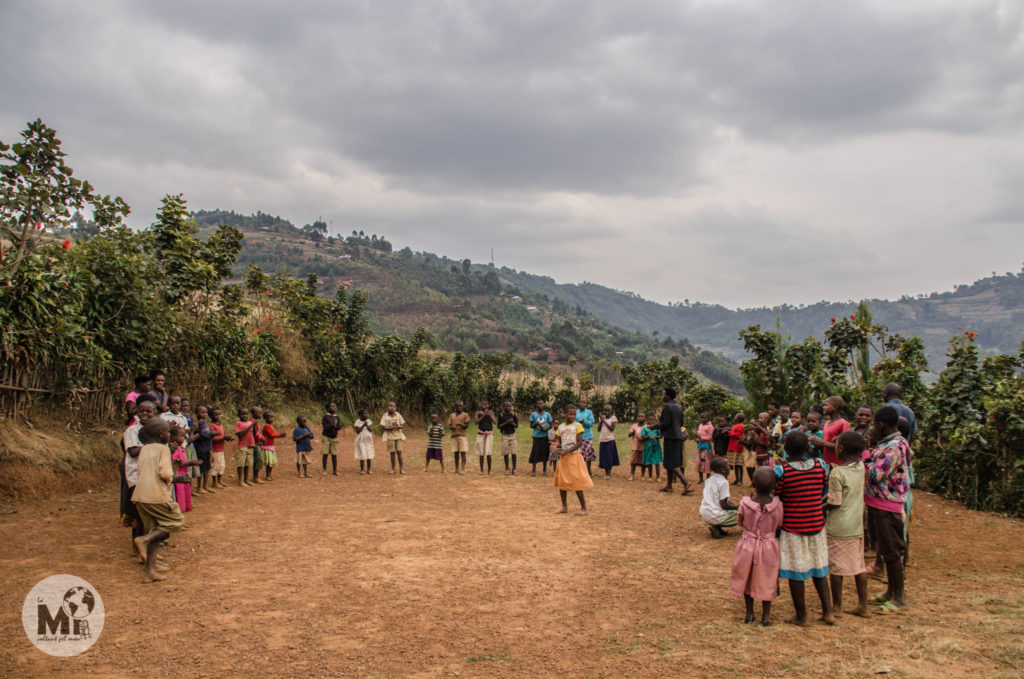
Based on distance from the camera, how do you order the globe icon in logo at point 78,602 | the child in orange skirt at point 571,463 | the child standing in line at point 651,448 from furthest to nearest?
the child standing in line at point 651,448 < the child in orange skirt at point 571,463 < the globe icon in logo at point 78,602

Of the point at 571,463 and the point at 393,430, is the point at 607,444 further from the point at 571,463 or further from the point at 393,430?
the point at 393,430

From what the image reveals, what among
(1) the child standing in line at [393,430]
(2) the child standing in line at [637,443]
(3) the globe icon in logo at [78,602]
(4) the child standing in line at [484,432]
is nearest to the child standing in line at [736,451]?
(2) the child standing in line at [637,443]

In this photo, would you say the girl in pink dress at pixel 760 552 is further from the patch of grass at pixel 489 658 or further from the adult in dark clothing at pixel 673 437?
the adult in dark clothing at pixel 673 437

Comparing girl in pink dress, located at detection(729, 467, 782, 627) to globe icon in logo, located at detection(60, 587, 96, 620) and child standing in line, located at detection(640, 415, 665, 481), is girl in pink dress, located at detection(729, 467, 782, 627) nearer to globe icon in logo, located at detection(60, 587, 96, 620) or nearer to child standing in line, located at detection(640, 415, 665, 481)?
globe icon in logo, located at detection(60, 587, 96, 620)

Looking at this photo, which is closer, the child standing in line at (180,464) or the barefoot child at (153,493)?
the barefoot child at (153,493)

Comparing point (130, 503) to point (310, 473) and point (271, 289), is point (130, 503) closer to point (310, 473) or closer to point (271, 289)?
point (310, 473)

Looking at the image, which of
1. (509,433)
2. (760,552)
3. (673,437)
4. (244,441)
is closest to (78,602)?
(760,552)

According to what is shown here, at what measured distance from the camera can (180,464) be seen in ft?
23.0

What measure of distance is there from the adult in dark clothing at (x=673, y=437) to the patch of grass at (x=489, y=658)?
6571 millimetres

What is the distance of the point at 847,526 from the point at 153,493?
6153mm

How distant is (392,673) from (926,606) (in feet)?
14.6

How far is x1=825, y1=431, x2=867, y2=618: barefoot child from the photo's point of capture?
5.05m

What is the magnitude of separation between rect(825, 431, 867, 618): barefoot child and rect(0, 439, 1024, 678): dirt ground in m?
0.30

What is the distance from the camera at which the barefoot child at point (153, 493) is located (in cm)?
604
